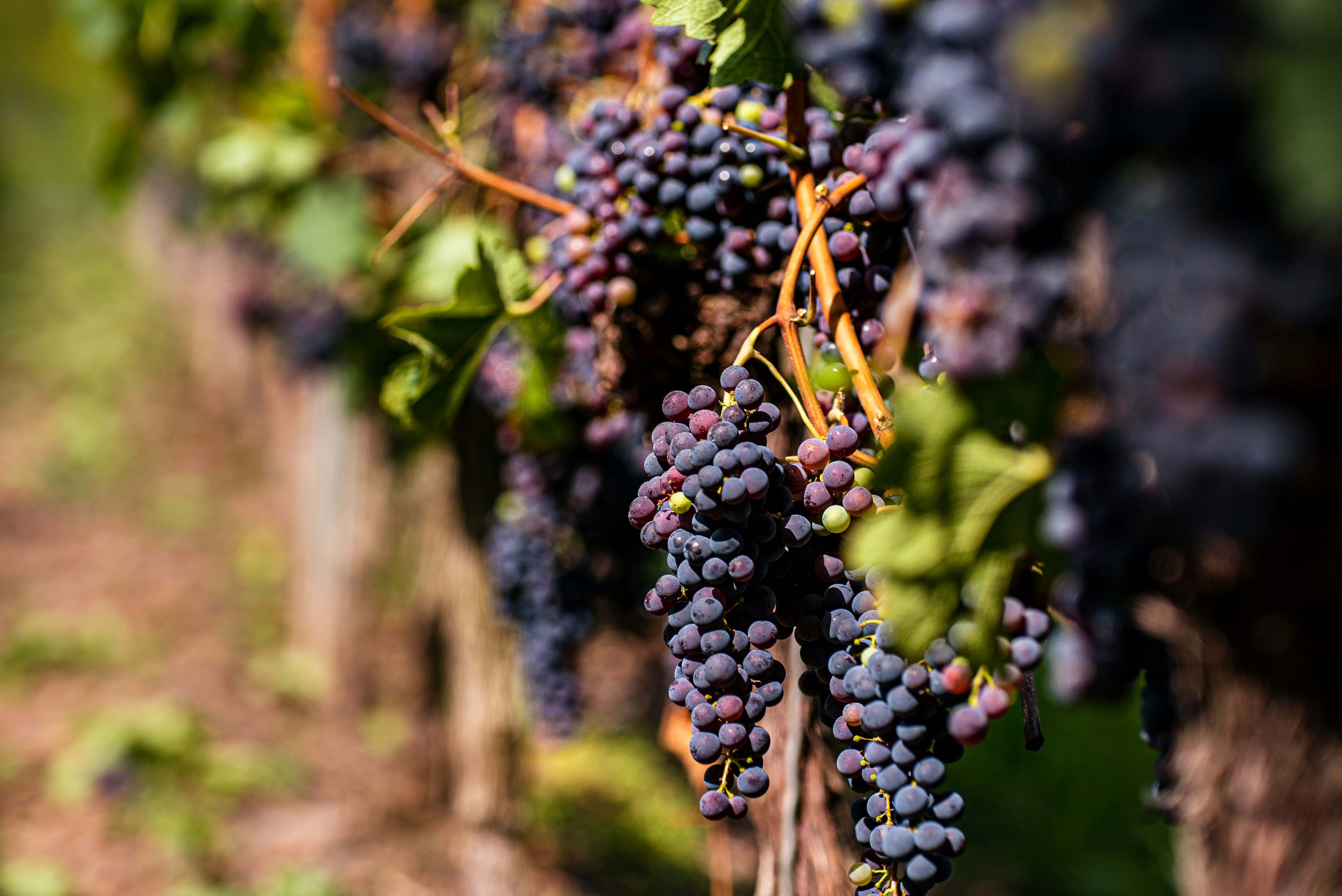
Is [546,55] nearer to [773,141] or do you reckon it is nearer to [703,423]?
[773,141]

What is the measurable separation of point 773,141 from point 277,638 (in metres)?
4.03

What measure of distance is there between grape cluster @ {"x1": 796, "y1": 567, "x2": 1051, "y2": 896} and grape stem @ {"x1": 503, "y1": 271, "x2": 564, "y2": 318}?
0.62 meters

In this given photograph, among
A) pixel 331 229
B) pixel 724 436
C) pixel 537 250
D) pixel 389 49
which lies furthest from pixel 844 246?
pixel 389 49

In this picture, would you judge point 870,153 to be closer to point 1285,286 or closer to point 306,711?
point 1285,286

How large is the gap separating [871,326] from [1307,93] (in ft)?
1.53

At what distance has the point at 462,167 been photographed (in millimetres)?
1227

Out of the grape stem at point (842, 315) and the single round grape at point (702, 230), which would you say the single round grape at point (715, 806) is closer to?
the grape stem at point (842, 315)

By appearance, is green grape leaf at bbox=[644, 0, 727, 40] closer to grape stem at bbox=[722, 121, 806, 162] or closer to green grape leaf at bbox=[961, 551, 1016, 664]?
grape stem at bbox=[722, 121, 806, 162]

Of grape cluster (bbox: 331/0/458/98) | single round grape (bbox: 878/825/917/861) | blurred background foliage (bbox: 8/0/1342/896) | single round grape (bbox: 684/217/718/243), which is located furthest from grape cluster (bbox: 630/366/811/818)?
grape cluster (bbox: 331/0/458/98)

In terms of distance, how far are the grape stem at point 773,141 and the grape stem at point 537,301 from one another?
373mm

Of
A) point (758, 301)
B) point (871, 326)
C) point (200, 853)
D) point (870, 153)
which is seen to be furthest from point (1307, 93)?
point (200, 853)

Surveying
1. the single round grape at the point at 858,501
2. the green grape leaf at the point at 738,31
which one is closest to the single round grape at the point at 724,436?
the single round grape at the point at 858,501

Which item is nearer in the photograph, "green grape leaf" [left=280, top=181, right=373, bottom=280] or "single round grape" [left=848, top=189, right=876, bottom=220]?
"single round grape" [left=848, top=189, right=876, bottom=220]

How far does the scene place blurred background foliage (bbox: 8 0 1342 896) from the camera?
1.50m
